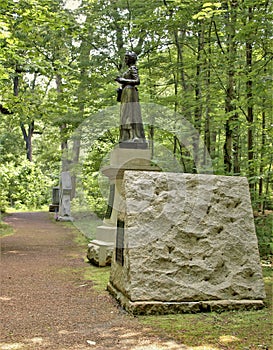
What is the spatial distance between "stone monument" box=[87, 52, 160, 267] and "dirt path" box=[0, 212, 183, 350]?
62cm

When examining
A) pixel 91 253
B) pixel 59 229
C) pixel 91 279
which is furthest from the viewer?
pixel 59 229

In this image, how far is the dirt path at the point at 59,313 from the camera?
11.9ft

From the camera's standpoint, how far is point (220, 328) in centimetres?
401

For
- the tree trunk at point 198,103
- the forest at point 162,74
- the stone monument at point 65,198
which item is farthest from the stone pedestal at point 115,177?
the stone monument at point 65,198

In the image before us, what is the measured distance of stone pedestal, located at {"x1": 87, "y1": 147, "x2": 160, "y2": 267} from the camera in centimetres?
736

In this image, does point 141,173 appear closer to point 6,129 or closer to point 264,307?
point 264,307

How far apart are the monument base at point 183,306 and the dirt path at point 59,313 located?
14 cm

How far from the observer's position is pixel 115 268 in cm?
547

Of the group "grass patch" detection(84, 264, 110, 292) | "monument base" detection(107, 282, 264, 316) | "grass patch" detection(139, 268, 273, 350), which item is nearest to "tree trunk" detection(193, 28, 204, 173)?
"grass patch" detection(84, 264, 110, 292)

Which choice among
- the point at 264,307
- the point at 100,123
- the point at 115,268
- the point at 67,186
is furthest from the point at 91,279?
the point at 67,186

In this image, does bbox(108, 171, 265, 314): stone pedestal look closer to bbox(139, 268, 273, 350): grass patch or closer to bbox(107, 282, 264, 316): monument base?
bbox(107, 282, 264, 316): monument base

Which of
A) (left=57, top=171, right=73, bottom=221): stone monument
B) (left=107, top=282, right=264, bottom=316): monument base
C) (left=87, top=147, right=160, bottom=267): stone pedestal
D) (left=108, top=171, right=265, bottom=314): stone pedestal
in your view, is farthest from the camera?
(left=57, top=171, right=73, bottom=221): stone monument

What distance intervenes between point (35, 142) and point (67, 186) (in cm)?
1820

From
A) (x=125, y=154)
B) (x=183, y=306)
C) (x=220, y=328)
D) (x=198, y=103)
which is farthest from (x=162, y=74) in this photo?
(x=220, y=328)
